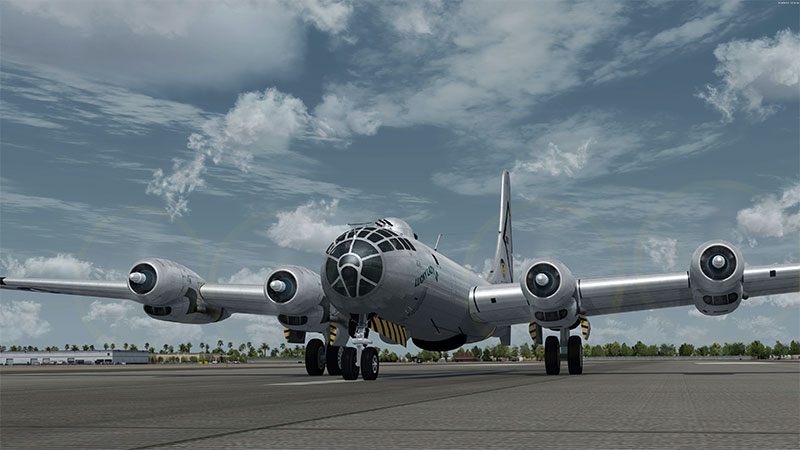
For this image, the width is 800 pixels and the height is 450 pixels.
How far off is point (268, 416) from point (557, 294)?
16.7 meters

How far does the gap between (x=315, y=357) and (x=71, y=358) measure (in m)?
151

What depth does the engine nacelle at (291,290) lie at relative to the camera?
84.4ft

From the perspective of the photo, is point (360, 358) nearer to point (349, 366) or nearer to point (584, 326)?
point (349, 366)

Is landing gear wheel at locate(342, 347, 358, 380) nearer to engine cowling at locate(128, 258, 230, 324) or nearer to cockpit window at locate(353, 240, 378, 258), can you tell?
cockpit window at locate(353, 240, 378, 258)

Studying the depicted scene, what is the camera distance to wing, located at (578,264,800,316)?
23.2 metres

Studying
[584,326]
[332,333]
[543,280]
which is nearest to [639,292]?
[584,326]

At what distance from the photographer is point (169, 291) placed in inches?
1045

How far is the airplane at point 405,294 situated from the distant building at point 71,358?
13965 cm

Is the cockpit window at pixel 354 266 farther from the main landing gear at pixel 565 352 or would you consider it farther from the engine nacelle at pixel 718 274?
the engine nacelle at pixel 718 274

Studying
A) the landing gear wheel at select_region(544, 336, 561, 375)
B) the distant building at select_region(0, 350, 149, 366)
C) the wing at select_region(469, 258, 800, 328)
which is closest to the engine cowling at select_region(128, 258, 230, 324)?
the wing at select_region(469, 258, 800, 328)

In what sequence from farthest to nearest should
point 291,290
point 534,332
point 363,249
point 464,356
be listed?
1. point 464,356
2. point 534,332
3. point 291,290
4. point 363,249

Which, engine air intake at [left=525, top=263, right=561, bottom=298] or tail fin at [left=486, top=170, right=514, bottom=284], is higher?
tail fin at [left=486, top=170, right=514, bottom=284]

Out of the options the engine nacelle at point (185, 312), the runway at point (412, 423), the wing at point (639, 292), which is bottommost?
the runway at point (412, 423)

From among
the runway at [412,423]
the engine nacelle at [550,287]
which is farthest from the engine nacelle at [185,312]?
the runway at [412,423]
